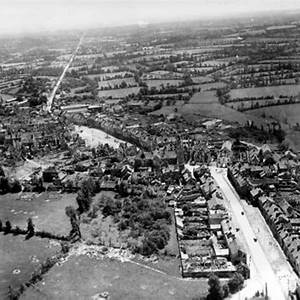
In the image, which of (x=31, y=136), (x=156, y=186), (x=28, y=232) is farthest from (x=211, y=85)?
(x=28, y=232)

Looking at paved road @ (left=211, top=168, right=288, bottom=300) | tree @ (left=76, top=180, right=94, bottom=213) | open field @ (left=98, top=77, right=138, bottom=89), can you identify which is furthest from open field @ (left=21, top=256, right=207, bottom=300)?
open field @ (left=98, top=77, right=138, bottom=89)

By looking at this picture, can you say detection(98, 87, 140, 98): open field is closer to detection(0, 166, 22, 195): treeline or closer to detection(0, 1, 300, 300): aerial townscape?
detection(0, 1, 300, 300): aerial townscape

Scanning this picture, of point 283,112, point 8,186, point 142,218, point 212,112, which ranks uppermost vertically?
point 283,112

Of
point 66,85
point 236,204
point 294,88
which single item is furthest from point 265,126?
point 66,85

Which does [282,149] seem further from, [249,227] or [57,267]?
[57,267]

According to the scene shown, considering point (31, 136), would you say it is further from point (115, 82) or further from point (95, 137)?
point (115, 82)

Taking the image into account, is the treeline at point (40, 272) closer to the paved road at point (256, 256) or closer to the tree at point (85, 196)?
the tree at point (85, 196)
